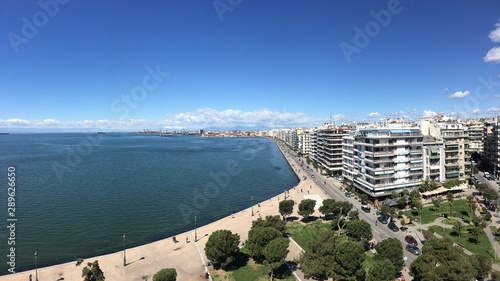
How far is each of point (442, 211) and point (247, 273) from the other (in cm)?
2768

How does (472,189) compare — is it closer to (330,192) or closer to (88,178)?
(330,192)

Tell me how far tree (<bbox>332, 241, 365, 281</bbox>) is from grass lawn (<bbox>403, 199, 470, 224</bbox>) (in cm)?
1829

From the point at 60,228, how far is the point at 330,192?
3990 cm

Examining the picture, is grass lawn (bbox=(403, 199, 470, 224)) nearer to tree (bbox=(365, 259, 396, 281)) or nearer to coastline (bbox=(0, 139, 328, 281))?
tree (bbox=(365, 259, 396, 281))

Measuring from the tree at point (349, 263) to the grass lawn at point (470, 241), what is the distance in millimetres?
13059

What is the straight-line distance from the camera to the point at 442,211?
3669 centimetres

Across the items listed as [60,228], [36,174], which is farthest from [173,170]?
[60,228]

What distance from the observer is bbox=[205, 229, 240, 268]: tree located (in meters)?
23.5

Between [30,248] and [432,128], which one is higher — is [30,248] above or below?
below

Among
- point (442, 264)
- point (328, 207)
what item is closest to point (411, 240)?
point (328, 207)

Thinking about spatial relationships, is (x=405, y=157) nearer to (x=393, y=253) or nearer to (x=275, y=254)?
(x=393, y=253)

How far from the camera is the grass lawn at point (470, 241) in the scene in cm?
2542

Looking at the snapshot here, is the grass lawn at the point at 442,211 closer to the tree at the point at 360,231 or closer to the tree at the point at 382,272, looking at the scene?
the tree at the point at 360,231

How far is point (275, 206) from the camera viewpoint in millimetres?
43281
